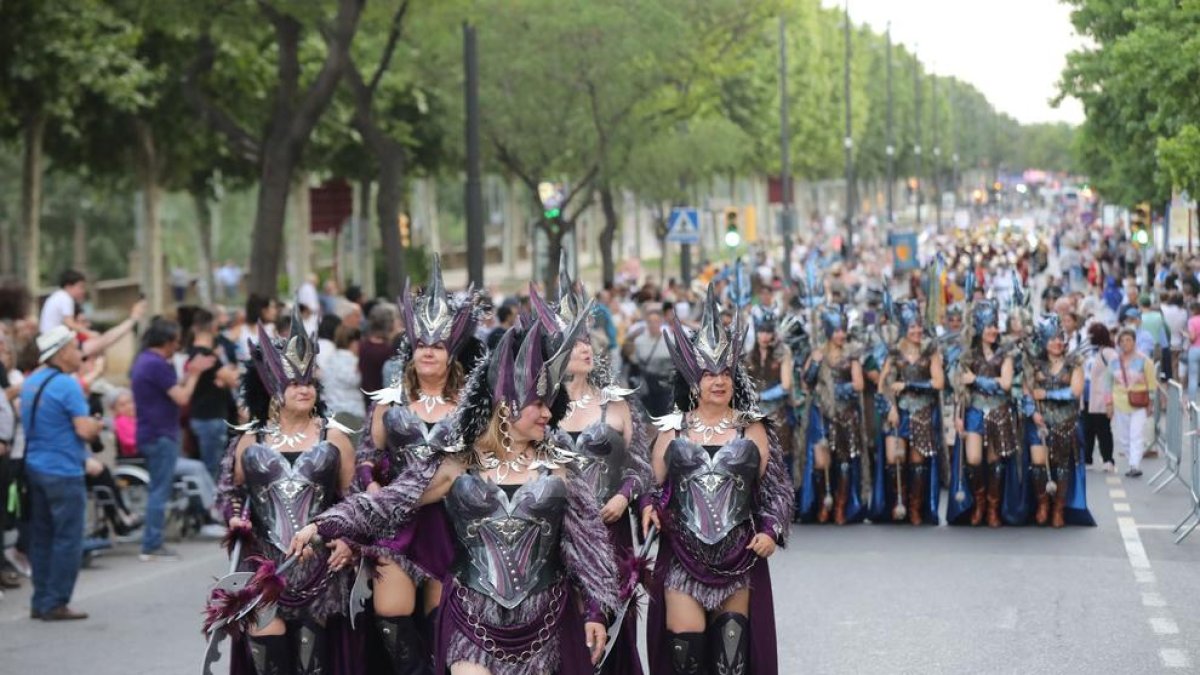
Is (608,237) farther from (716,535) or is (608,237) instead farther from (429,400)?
(716,535)

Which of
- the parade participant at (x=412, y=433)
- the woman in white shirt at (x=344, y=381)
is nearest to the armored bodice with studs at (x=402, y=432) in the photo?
the parade participant at (x=412, y=433)

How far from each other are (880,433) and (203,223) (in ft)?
133

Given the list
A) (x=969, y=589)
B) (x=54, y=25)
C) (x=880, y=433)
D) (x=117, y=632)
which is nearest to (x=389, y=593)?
(x=117, y=632)

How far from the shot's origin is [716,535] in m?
9.74

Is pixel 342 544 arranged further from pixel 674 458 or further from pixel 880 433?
pixel 880 433

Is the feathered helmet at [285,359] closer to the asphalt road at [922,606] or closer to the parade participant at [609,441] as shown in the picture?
the parade participant at [609,441]

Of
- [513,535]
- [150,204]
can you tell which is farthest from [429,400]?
[150,204]

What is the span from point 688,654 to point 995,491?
878 cm

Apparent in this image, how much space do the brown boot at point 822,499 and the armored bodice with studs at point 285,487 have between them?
8.89m

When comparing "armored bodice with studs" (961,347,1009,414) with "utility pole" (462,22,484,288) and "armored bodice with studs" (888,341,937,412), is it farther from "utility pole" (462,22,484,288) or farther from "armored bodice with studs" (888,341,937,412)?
"utility pole" (462,22,484,288)

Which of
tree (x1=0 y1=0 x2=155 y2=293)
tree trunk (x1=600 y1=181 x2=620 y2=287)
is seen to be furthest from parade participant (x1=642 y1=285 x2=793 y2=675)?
tree trunk (x1=600 y1=181 x2=620 y2=287)

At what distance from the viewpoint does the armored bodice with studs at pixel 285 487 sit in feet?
33.0

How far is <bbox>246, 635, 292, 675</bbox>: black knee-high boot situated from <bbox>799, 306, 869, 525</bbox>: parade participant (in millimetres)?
8936

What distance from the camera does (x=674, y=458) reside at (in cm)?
995
